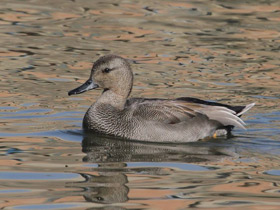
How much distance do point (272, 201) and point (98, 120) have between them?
3.67 metres

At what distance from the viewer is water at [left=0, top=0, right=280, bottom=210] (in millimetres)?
7938

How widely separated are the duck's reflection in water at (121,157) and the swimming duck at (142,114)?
0.51ft

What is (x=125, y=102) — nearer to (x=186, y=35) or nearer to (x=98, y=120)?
(x=98, y=120)

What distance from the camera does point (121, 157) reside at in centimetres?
952

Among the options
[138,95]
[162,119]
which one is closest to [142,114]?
[162,119]

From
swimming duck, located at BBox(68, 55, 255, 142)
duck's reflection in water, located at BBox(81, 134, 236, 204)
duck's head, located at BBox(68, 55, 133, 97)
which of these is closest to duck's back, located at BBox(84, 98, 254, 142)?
swimming duck, located at BBox(68, 55, 255, 142)

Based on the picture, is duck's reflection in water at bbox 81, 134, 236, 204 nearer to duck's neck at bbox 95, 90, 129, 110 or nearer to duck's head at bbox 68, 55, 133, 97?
duck's neck at bbox 95, 90, 129, 110

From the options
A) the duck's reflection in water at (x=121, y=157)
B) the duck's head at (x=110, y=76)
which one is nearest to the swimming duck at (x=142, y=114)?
the duck's head at (x=110, y=76)

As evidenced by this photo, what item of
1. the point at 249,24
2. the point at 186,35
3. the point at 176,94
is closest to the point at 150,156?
the point at 176,94

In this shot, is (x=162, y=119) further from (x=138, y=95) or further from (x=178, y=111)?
(x=138, y=95)

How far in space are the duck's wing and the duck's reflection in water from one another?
1.38 feet

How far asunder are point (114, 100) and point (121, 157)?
166cm

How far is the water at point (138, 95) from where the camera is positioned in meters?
7.94

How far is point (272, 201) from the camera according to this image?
25.1 feet
